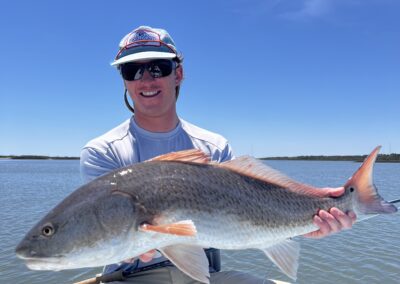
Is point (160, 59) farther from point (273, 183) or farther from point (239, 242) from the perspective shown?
point (239, 242)

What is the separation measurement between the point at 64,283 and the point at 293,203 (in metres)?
8.01

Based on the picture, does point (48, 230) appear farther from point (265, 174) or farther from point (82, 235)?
point (265, 174)

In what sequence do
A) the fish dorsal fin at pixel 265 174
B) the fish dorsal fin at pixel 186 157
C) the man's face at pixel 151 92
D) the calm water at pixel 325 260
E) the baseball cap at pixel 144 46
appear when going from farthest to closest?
the calm water at pixel 325 260 → the man's face at pixel 151 92 → the baseball cap at pixel 144 46 → the fish dorsal fin at pixel 265 174 → the fish dorsal fin at pixel 186 157

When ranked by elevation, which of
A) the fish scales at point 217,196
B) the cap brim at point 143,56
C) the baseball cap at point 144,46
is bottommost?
the fish scales at point 217,196

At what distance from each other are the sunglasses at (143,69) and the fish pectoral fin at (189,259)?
2.09 metres

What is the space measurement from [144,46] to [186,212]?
2.17m

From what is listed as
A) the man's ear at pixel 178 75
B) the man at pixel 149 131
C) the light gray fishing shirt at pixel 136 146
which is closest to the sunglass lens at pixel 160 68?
A: the man at pixel 149 131

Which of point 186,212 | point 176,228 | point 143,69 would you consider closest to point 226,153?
point 143,69

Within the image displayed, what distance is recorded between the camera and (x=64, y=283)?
31.5 feet

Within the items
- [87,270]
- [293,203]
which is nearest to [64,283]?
[87,270]

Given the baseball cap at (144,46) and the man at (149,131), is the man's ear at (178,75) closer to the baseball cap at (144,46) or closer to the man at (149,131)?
the man at (149,131)

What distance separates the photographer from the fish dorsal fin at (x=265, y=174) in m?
3.39

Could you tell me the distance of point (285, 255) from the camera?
3.49 meters

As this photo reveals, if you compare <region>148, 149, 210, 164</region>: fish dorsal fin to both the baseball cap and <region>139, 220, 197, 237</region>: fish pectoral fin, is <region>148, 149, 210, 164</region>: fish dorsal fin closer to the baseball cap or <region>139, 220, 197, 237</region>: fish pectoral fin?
<region>139, 220, 197, 237</region>: fish pectoral fin
